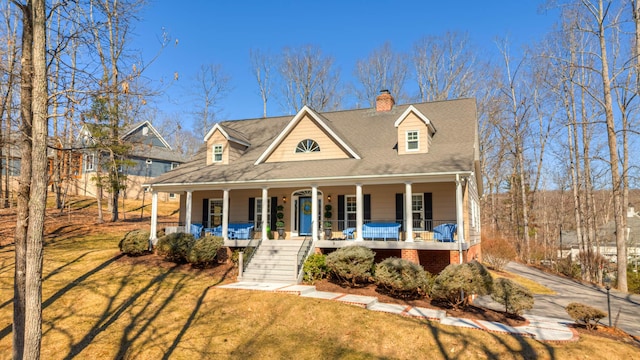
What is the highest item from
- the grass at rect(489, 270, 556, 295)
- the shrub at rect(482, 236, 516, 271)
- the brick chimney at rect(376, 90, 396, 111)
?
the brick chimney at rect(376, 90, 396, 111)

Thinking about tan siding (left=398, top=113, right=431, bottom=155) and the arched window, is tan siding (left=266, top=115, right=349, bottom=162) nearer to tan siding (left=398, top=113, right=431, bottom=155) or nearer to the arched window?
the arched window

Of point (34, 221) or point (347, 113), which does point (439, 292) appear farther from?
point (347, 113)

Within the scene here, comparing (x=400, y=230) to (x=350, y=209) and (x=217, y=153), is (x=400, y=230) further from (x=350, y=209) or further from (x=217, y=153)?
(x=217, y=153)

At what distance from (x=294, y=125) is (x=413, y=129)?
581 cm

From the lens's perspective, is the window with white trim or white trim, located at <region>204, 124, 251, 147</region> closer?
white trim, located at <region>204, 124, 251, 147</region>

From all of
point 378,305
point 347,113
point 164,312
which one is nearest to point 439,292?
point 378,305

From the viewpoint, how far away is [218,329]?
33.4 ft

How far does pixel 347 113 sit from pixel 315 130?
4.24m

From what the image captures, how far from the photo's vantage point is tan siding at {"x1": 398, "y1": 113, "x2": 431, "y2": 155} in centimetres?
1719

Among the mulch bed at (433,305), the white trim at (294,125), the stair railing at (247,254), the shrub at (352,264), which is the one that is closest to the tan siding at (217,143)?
the white trim at (294,125)

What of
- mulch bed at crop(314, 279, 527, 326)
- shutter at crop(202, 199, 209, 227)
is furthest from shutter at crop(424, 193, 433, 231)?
shutter at crop(202, 199, 209, 227)

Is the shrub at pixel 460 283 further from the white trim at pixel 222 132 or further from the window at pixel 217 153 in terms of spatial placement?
the window at pixel 217 153

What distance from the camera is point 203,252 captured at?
51.6 feet

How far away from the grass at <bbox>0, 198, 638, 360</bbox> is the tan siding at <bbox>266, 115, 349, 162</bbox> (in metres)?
7.55
